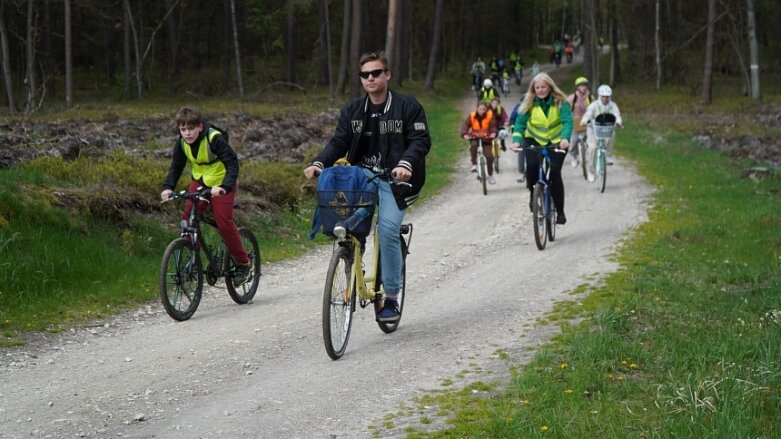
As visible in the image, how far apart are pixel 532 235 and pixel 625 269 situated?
304 centimetres

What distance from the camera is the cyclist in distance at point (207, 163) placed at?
8.52 metres

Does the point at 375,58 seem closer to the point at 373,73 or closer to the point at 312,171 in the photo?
the point at 373,73

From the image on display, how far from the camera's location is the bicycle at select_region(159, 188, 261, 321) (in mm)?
8352

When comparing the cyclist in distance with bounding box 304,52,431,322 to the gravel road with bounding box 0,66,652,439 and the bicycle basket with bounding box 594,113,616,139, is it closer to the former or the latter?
the gravel road with bounding box 0,66,652,439

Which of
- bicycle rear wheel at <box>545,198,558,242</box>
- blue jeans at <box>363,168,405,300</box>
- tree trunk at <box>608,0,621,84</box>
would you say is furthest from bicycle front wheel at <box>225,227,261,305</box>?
tree trunk at <box>608,0,621,84</box>

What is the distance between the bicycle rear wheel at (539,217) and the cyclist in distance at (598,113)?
5859 mm

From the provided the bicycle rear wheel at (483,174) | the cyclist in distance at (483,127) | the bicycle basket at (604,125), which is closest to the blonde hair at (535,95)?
the bicycle rear wheel at (483,174)

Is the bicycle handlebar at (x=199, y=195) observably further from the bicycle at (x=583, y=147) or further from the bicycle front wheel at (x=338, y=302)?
the bicycle at (x=583, y=147)

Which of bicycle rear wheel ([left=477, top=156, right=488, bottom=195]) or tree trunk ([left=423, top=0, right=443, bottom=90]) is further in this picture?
tree trunk ([left=423, top=0, right=443, bottom=90])

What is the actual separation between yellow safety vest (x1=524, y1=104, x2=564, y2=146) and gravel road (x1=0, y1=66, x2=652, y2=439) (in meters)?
1.59

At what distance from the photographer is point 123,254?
1081cm

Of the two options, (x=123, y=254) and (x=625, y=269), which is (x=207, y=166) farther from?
(x=625, y=269)

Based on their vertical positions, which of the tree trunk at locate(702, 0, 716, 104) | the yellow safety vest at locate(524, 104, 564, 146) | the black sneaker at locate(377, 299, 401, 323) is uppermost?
the tree trunk at locate(702, 0, 716, 104)

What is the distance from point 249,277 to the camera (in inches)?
375
